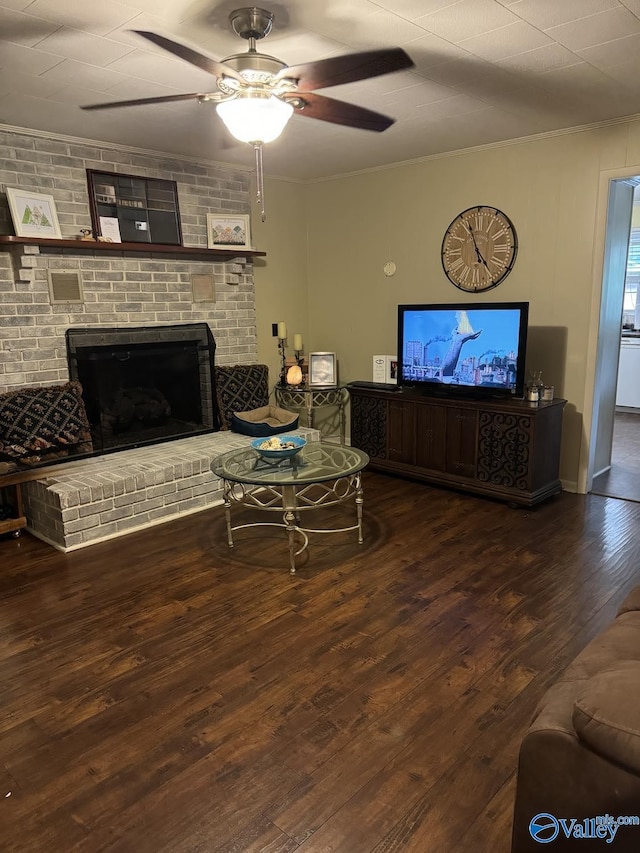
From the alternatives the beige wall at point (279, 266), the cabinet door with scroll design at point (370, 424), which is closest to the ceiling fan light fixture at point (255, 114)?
the cabinet door with scroll design at point (370, 424)

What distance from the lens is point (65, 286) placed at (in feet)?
13.2

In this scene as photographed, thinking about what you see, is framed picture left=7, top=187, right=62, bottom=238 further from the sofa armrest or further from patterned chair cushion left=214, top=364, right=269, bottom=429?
the sofa armrest

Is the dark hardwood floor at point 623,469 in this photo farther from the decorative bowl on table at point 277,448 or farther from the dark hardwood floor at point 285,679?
the decorative bowl on table at point 277,448

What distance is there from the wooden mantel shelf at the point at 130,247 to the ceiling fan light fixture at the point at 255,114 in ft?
6.40

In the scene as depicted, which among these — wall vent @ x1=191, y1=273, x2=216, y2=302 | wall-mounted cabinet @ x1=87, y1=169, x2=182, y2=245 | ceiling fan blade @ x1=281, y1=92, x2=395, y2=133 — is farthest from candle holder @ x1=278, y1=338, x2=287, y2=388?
ceiling fan blade @ x1=281, y1=92, x2=395, y2=133

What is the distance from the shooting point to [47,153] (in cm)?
385

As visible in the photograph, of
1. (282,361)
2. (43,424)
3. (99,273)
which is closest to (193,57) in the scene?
(99,273)

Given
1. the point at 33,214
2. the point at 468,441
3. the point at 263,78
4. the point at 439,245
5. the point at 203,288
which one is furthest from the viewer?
the point at 203,288

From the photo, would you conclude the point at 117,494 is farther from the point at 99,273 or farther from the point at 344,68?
the point at 344,68

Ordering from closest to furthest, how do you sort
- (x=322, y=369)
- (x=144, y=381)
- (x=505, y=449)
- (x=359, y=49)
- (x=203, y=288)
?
(x=359, y=49) → (x=505, y=449) → (x=144, y=381) → (x=203, y=288) → (x=322, y=369)

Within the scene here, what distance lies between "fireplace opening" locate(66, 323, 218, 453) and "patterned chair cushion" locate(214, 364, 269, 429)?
0.07m

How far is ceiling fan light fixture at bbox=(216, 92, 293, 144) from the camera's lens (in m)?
2.23

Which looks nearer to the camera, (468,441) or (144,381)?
(468,441)

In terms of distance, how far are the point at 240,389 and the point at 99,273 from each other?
1.42m
